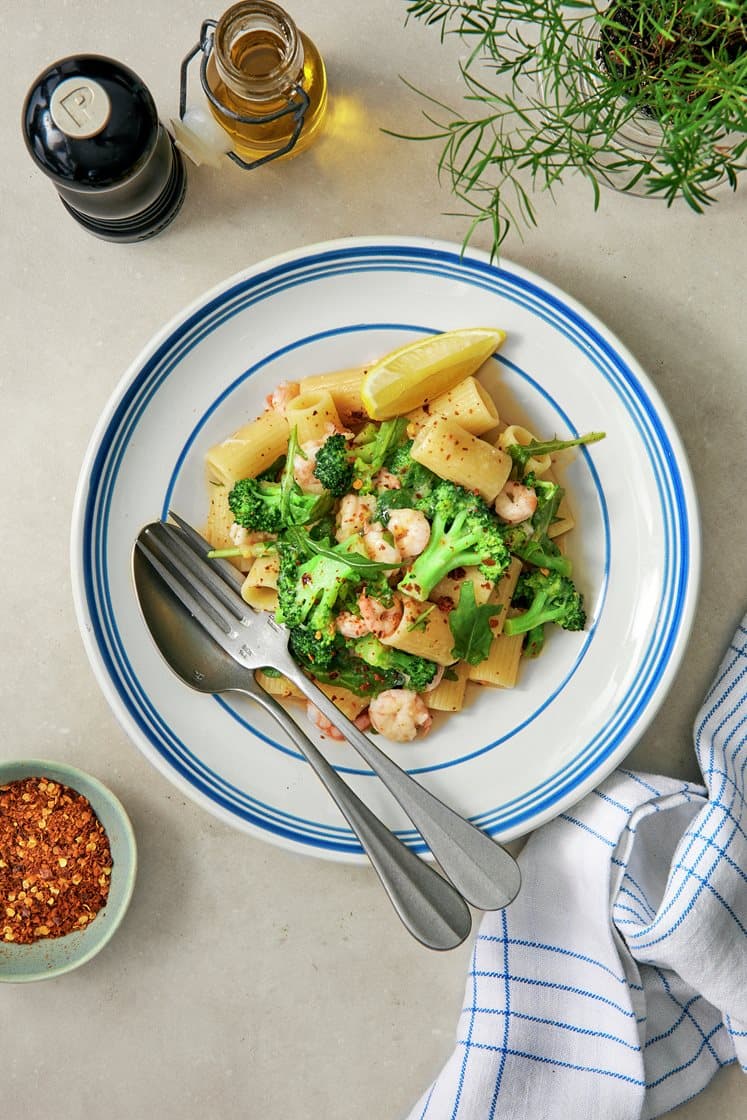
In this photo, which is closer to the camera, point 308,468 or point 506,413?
point 308,468

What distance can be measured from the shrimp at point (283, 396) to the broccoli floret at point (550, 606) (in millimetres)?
742

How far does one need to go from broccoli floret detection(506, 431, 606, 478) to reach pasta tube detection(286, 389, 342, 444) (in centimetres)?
44

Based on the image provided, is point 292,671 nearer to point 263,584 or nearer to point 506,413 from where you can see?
point 263,584

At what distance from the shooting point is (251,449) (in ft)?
7.65

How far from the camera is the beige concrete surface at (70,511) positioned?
101 inches

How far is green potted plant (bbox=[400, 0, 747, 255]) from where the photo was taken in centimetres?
184

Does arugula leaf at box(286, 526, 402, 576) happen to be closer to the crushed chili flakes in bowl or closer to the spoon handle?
the spoon handle

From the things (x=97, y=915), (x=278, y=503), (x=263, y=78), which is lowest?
(x=97, y=915)

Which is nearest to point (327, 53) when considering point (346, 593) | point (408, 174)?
point (408, 174)

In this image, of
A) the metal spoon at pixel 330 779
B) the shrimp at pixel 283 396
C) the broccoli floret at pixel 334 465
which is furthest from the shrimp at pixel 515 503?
the metal spoon at pixel 330 779

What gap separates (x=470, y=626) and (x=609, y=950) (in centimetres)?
100

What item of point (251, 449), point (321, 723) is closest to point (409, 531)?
point (251, 449)

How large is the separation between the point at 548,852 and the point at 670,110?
1823 millimetres

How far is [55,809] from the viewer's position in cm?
258
